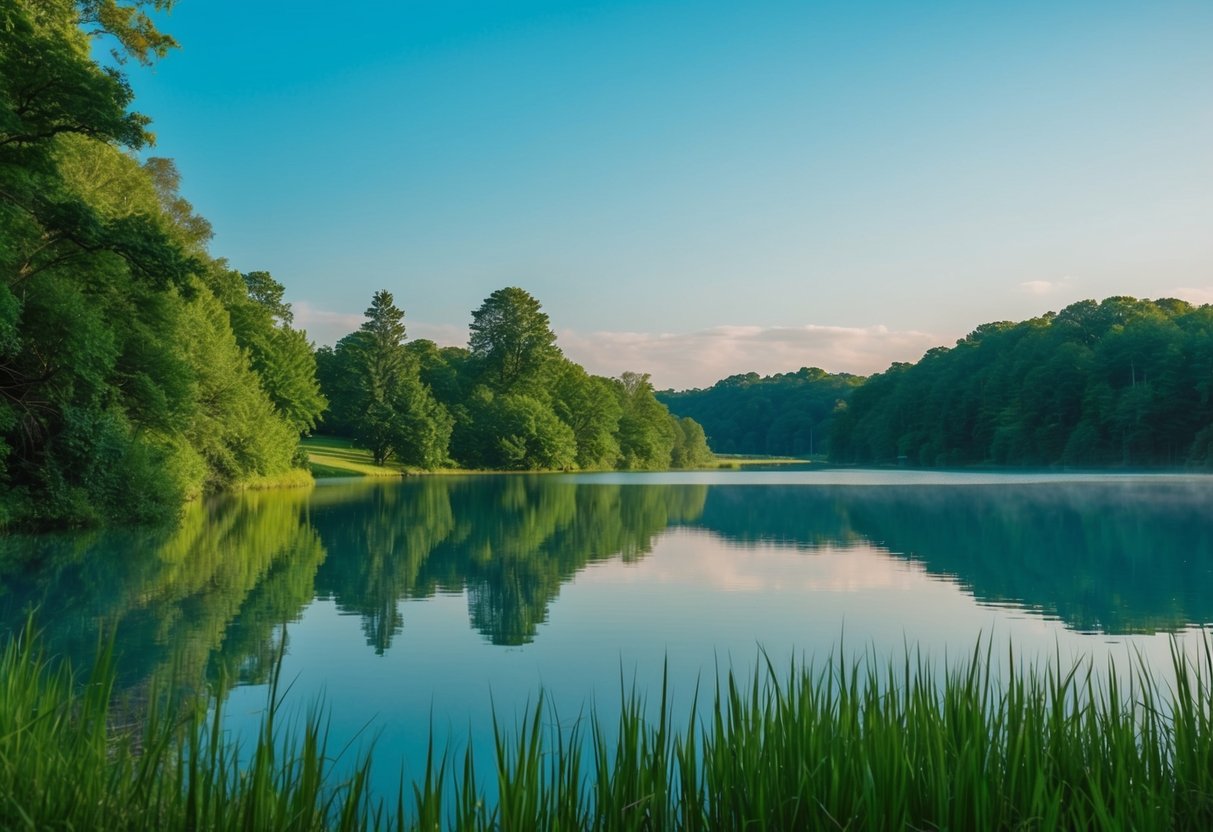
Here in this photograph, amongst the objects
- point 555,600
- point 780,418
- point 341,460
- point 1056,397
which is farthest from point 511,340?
point 780,418

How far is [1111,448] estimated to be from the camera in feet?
267

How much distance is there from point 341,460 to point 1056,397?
60.8m

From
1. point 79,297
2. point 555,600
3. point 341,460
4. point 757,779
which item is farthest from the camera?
point 341,460

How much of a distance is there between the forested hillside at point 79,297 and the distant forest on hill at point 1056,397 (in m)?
69.3

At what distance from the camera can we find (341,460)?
70625 millimetres

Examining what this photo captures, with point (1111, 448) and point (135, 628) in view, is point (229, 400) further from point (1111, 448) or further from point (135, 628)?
point (1111, 448)

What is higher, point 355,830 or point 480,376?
point 480,376

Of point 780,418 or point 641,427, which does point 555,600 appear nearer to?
point 641,427

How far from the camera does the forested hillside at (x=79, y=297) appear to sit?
1858cm

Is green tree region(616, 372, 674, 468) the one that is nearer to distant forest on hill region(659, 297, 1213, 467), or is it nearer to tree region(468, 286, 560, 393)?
tree region(468, 286, 560, 393)

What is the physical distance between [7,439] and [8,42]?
7943mm

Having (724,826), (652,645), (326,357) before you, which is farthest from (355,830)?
(326,357)

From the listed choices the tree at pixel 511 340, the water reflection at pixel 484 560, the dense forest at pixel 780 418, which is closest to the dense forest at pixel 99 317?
the water reflection at pixel 484 560

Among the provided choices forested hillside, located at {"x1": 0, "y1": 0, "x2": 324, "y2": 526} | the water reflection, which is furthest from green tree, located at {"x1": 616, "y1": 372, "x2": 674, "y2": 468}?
forested hillside, located at {"x1": 0, "y1": 0, "x2": 324, "y2": 526}
